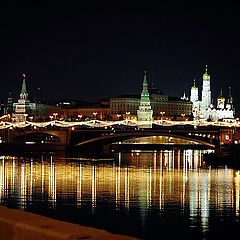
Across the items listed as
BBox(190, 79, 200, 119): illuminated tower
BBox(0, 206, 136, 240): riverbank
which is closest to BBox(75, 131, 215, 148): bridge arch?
BBox(0, 206, 136, 240): riverbank

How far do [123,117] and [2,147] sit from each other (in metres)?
39.5

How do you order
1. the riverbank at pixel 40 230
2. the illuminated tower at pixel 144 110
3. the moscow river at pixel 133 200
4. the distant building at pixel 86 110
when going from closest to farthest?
1. the riverbank at pixel 40 230
2. the moscow river at pixel 133 200
3. the illuminated tower at pixel 144 110
4. the distant building at pixel 86 110

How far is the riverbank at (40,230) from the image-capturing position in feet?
6.23

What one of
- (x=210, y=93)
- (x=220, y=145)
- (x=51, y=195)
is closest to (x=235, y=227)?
(x=51, y=195)

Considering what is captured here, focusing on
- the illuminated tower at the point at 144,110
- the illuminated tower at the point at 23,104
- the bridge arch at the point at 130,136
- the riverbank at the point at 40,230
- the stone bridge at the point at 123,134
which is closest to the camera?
the riverbank at the point at 40,230

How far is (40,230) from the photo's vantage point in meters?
2.00

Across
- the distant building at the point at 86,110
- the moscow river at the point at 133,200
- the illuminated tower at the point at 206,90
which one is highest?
the illuminated tower at the point at 206,90

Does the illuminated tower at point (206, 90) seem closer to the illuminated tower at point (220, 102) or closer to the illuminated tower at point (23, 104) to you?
the illuminated tower at point (220, 102)

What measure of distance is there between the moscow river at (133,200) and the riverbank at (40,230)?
8.94 m

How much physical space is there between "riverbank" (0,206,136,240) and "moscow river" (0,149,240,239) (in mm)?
8943

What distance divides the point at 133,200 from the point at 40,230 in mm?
15787

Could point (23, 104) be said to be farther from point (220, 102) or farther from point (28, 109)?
point (220, 102)

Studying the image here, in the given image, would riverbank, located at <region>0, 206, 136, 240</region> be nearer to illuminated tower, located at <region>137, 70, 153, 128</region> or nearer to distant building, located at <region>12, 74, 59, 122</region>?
distant building, located at <region>12, 74, 59, 122</region>

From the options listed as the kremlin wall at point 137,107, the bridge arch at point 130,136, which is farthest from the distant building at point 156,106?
the bridge arch at point 130,136
